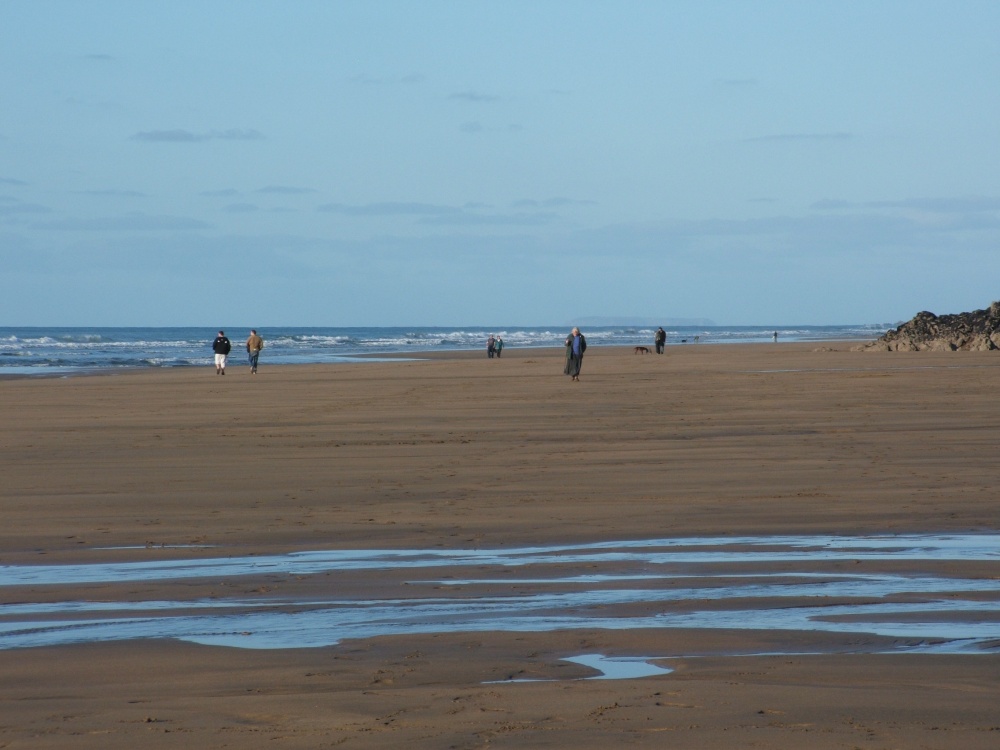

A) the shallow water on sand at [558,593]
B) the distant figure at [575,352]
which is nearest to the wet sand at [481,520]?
the shallow water on sand at [558,593]

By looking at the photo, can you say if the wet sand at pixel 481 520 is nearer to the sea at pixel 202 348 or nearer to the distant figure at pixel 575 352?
the distant figure at pixel 575 352

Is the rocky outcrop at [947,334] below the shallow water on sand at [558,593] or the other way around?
the other way around

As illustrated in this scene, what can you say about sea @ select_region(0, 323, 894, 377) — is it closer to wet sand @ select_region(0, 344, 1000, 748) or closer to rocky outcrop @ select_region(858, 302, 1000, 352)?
rocky outcrop @ select_region(858, 302, 1000, 352)

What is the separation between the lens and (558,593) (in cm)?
656

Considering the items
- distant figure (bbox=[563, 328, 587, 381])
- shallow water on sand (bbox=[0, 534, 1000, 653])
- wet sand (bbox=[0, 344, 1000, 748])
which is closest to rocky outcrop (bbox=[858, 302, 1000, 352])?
distant figure (bbox=[563, 328, 587, 381])

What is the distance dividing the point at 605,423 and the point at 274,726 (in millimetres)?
13384

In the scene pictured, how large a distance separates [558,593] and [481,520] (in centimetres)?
275

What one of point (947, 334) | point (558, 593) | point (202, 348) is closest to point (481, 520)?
point (558, 593)

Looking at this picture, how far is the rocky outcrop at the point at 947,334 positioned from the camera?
1855 inches

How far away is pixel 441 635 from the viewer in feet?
18.3

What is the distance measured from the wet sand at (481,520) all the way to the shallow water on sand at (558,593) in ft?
0.73

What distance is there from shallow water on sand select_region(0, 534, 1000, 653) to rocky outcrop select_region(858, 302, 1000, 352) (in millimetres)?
41718

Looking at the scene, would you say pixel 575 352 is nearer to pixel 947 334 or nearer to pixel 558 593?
pixel 558 593

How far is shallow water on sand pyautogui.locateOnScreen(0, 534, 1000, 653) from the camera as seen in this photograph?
5703 millimetres
